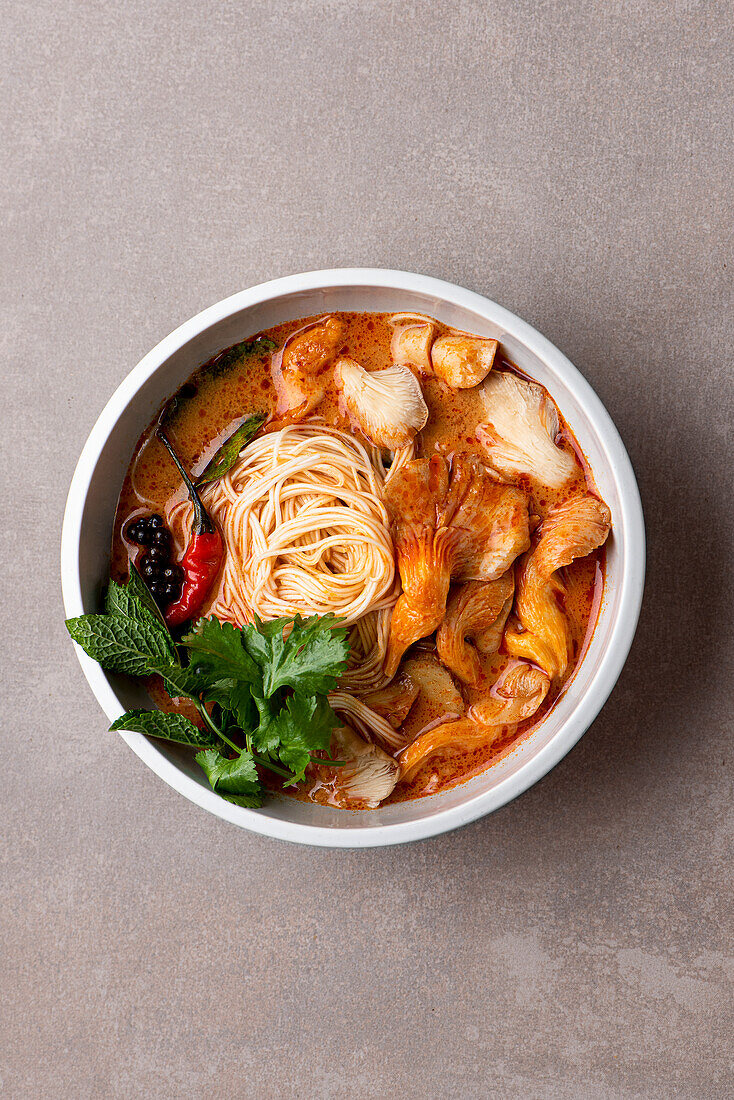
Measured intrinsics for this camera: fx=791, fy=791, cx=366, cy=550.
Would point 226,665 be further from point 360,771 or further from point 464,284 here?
point 464,284

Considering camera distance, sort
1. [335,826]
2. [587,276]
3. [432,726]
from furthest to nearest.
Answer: [587,276] → [432,726] → [335,826]

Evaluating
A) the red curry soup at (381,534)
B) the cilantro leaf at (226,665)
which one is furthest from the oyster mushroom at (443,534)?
the cilantro leaf at (226,665)

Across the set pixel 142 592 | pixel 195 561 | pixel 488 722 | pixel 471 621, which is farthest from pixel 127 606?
pixel 488 722

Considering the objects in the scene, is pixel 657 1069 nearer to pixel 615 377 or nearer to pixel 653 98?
pixel 615 377

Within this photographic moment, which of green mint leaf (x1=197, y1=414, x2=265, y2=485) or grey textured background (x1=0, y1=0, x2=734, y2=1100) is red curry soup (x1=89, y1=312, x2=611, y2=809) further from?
grey textured background (x1=0, y1=0, x2=734, y2=1100)

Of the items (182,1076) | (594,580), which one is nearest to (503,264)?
(594,580)

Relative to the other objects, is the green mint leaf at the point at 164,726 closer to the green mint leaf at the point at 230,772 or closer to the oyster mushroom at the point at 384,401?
the green mint leaf at the point at 230,772
